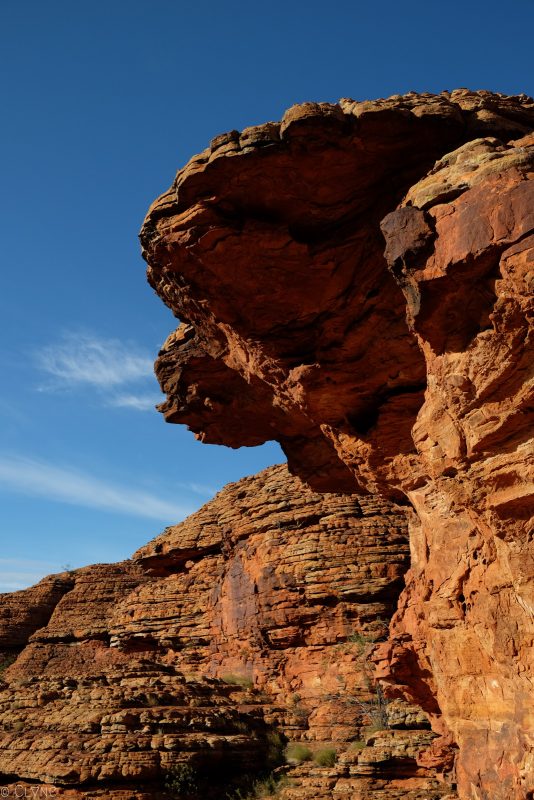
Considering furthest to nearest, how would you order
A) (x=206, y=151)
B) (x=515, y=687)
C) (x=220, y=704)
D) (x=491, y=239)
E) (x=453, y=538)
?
(x=220, y=704) < (x=206, y=151) < (x=453, y=538) < (x=515, y=687) < (x=491, y=239)

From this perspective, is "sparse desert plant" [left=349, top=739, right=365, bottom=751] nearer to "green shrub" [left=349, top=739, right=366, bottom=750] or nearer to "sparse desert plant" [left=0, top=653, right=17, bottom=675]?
"green shrub" [left=349, top=739, right=366, bottom=750]

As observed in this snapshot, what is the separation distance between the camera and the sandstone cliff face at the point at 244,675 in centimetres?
1725

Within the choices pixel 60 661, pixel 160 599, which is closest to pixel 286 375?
pixel 160 599

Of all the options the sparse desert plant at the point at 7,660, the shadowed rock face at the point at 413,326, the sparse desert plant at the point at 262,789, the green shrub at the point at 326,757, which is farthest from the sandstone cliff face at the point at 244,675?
the sparse desert plant at the point at 7,660

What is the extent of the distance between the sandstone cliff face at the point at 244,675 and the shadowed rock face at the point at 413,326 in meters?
5.53

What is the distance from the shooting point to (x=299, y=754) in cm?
1959

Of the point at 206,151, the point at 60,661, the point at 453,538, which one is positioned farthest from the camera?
the point at 60,661

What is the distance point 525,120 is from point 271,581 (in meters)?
18.7

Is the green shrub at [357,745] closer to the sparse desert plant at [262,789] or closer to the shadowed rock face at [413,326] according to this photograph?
the sparse desert plant at [262,789]

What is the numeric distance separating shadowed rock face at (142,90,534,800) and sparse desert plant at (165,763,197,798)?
7777mm

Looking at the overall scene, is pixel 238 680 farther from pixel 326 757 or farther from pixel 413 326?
pixel 413 326

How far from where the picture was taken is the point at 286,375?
12289 millimetres

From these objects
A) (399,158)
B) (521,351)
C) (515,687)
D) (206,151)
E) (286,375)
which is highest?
(206,151)

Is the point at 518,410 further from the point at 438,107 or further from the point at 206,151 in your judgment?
the point at 206,151
